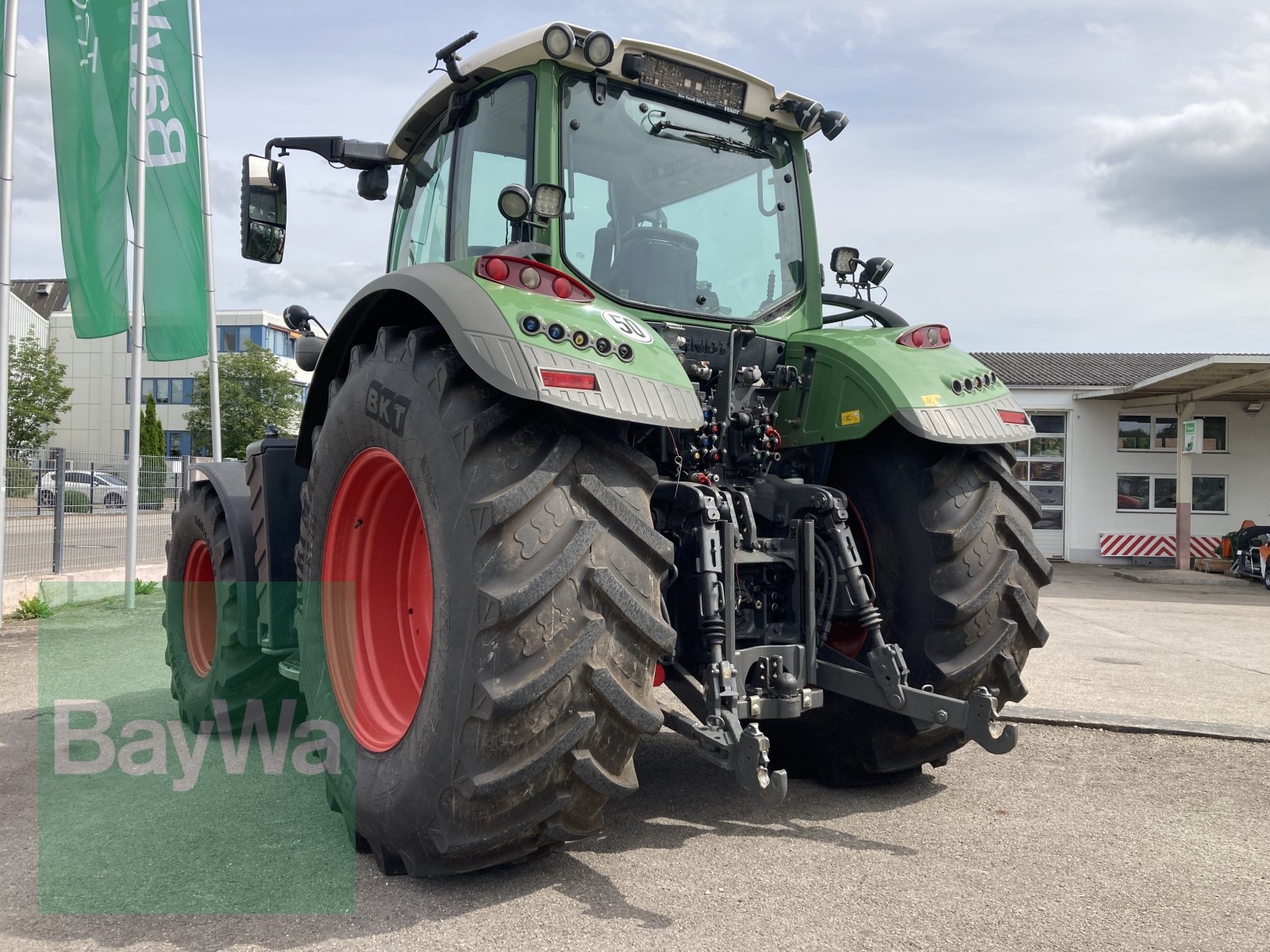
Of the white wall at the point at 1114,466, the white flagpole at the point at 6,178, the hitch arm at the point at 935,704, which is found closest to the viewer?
the hitch arm at the point at 935,704

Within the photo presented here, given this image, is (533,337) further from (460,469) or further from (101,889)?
(101,889)

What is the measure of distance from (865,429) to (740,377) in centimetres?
50

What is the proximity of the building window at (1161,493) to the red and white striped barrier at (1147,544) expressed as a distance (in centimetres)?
61

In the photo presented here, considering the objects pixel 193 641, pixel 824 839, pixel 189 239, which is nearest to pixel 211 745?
pixel 193 641

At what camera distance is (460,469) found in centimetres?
268

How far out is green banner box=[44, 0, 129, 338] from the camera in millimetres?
9727

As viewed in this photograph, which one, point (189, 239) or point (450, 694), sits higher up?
point (189, 239)

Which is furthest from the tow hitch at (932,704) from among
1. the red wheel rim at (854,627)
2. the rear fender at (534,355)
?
the rear fender at (534,355)

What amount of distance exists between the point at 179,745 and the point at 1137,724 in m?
4.70

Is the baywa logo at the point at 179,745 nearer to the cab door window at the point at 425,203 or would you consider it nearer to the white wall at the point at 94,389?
the cab door window at the point at 425,203

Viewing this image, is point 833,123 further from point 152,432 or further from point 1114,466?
point 152,432

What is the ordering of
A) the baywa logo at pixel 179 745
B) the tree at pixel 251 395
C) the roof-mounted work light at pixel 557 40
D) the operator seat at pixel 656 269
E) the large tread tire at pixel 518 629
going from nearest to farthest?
the large tread tire at pixel 518 629 < the roof-mounted work light at pixel 557 40 < the operator seat at pixel 656 269 < the baywa logo at pixel 179 745 < the tree at pixel 251 395

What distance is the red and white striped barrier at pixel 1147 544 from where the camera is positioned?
22609 millimetres

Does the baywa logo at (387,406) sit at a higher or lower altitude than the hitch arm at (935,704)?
higher
